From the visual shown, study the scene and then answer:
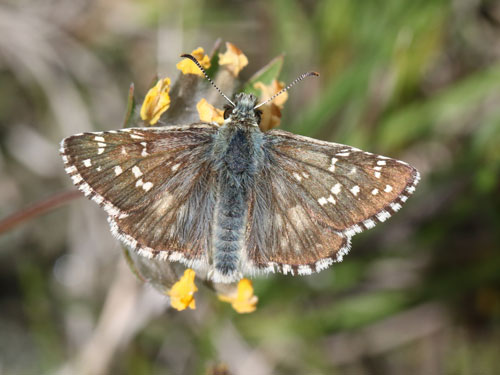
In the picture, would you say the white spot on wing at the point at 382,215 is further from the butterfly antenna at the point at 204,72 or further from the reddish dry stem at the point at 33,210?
the reddish dry stem at the point at 33,210

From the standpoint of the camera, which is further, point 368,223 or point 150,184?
point 150,184

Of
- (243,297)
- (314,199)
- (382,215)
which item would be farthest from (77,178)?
(382,215)

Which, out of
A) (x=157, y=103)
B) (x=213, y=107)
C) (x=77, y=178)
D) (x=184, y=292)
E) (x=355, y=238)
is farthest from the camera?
(x=355, y=238)

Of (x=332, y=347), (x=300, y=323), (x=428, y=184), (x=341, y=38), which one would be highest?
(x=341, y=38)

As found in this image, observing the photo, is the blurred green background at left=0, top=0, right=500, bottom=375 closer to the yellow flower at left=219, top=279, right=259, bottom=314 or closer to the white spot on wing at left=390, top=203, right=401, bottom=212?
the yellow flower at left=219, top=279, right=259, bottom=314

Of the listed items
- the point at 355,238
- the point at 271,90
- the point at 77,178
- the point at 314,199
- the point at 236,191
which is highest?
the point at 271,90

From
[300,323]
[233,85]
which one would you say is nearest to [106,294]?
[300,323]

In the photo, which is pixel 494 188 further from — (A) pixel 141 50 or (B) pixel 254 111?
(A) pixel 141 50

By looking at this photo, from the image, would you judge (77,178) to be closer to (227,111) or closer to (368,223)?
(227,111)
